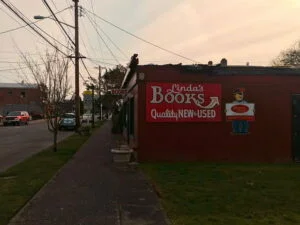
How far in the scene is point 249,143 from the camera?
14.8m

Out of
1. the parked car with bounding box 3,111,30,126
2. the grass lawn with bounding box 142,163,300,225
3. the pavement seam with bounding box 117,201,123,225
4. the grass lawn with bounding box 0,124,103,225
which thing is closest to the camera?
the pavement seam with bounding box 117,201,123,225

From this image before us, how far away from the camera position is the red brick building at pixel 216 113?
14.4 m

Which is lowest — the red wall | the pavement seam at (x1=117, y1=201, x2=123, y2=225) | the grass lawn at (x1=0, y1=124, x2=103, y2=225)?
the pavement seam at (x1=117, y1=201, x2=123, y2=225)

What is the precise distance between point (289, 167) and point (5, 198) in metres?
8.37

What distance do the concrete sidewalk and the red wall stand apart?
2367 mm

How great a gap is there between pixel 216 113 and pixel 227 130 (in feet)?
2.16

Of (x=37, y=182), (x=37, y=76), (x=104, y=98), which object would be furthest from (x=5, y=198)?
(x=104, y=98)

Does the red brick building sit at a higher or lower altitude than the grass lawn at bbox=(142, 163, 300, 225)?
higher

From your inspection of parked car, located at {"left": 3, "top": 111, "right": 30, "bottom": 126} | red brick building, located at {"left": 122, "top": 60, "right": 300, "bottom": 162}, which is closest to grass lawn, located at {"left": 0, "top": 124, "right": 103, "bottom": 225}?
red brick building, located at {"left": 122, "top": 60, "right": 300, "bottom": 162}

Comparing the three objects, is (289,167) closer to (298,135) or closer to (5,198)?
(298,135)

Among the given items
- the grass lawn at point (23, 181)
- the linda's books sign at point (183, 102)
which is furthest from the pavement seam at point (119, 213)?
the linda's books sign at point (183, 102)

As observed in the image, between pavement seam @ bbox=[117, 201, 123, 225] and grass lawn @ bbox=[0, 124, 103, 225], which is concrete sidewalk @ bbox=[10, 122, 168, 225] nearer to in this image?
pavement seam @ bbox=[117, 201, 123, 225]

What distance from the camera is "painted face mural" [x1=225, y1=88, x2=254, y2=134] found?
14742 millimetres

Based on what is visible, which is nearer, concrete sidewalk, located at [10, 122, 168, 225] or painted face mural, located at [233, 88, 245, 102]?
concrete sidewalk, located at [10, 122, 168, 225]
